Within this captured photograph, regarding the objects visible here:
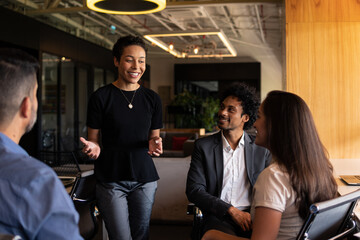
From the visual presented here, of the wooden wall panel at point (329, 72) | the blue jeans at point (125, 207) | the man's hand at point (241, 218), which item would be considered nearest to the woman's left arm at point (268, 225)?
the man's hand at point (241, 218)

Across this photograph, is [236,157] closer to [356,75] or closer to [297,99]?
[297,99]

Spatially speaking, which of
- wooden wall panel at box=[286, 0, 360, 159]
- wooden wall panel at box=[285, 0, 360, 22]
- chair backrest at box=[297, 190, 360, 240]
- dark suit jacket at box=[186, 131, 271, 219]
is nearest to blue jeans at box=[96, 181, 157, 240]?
dark suit jacket at box=[186, 131, 271, 219]

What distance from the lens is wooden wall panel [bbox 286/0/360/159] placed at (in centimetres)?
391

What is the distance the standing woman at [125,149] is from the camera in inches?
85.3

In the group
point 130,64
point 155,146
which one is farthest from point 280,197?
point 130,64

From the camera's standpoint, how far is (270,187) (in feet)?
5.02

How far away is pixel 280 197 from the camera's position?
1512mm

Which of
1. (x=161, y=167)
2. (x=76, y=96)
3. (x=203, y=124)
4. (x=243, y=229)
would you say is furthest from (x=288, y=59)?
(x=203, y=124)

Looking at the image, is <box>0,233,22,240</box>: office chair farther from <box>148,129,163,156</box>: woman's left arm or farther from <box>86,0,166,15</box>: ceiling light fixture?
<box>86,0,166,15</box>: ceiling light fixture

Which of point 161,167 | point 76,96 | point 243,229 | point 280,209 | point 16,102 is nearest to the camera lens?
point 16,102

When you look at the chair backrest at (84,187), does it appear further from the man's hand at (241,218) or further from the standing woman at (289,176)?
the standing woman at (289,176)

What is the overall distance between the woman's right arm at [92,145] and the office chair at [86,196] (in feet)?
0.63

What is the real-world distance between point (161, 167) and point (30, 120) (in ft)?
11.3

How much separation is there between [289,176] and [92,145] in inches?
41.3
